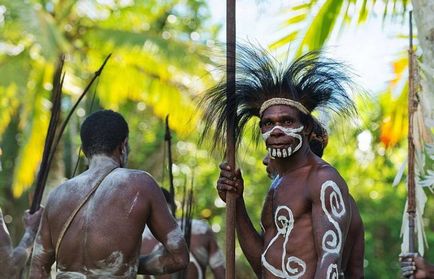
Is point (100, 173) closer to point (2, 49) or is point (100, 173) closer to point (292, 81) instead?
point (292, 81)

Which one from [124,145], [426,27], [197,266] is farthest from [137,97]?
[124,145]

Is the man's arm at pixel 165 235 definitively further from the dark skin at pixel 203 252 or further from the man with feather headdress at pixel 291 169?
the dark skin at pixel 203 252

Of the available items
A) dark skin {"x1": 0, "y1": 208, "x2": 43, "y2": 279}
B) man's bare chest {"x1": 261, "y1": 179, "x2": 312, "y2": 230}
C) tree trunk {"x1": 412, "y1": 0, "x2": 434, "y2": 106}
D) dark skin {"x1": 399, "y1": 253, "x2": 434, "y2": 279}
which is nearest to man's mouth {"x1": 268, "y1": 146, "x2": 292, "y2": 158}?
man's bare chest {"x1": 261, "y1": 179, "x2": 312, "y2": 230}

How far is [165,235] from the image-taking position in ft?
21.6

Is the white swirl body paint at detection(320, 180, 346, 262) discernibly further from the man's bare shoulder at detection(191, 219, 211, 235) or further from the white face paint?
the man's bare shoulder at detection(191, 219, 211, 235)

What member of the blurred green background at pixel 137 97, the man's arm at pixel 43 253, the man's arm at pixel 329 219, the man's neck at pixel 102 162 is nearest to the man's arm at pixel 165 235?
the man's neck at pixel 102 162

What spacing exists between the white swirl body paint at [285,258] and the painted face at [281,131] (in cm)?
32

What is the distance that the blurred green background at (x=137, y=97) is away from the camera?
17.8 m

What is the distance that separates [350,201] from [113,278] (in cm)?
139

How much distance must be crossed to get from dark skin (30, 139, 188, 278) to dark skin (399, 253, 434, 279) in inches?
48.4

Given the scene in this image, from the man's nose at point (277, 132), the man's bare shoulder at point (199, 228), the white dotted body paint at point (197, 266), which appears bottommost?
the white dotted body paint at point (197, 266)

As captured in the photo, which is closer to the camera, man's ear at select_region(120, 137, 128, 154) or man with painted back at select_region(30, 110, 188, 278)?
man with painted back at select_region(30, 110, 188, 278)

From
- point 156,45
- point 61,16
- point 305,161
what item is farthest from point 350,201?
point 61,16

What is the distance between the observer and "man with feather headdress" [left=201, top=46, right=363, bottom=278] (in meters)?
6.20
